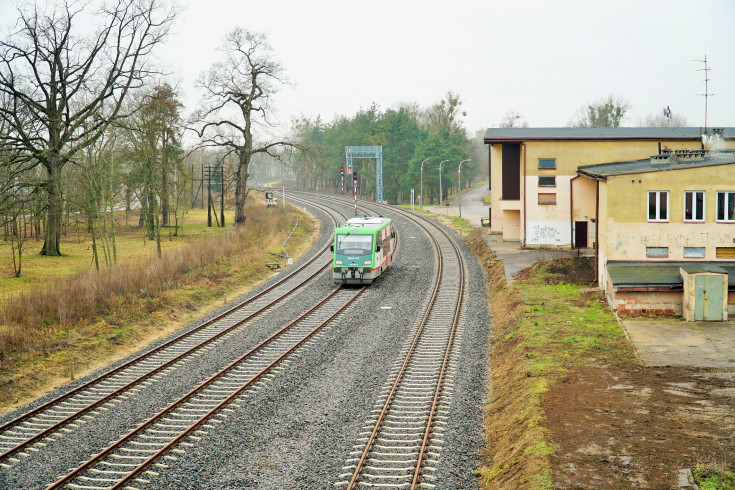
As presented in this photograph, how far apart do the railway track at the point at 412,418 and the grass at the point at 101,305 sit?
8.37 m

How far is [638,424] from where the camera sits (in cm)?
1161

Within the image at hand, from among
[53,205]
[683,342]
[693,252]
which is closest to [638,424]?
[683,342]

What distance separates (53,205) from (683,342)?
29.4 metres

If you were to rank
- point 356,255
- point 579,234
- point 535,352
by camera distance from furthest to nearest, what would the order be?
point 579,234 < point 356,255 < point 535,352

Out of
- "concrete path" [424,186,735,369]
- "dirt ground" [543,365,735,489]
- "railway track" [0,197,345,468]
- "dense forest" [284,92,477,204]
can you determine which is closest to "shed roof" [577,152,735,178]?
"concrete path" [424,186,735,369]

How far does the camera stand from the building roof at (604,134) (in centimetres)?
3484

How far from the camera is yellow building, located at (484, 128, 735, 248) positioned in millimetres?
35094

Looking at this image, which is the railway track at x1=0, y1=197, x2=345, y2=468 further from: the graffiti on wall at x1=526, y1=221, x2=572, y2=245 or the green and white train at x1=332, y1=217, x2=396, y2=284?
the graffiti on wall at x1=526, y1=221, x2=572, y2=245

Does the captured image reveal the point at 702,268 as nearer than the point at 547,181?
Yes

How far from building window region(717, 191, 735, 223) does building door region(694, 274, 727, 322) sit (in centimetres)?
445

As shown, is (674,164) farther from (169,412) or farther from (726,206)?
(169,412)

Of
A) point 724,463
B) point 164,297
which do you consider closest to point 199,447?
point 724,463

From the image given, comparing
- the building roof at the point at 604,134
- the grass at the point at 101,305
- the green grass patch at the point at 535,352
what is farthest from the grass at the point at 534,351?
the grass at the point at 101,305

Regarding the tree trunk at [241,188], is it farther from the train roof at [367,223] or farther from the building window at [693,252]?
the building window at [693,252]
